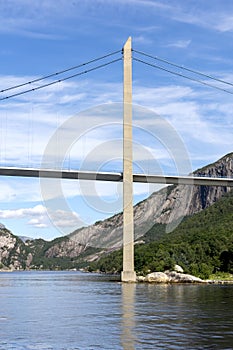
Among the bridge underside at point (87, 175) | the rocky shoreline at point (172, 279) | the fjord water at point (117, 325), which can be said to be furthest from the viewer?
the rocky shoreline at point (172, 279)

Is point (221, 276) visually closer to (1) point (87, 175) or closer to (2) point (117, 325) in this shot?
(1) point (87, 175)

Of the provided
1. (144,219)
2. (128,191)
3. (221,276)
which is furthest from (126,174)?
(144,219)

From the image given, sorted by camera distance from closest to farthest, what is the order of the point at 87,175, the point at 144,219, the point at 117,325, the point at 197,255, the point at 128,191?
the point at 117,325, the point at 128,191, the point at 87,175, the point at 197,255, the point at 144,219

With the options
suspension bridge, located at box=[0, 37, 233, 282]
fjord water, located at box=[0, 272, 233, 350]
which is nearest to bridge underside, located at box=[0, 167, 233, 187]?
suspension bridge, located at box=[0, 37, 233, 282]

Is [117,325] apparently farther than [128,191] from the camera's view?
No

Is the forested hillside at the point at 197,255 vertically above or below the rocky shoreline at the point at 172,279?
above

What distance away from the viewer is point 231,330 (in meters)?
23.5

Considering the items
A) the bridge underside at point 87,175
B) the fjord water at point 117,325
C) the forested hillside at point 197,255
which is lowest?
the fjord water at point 117,325

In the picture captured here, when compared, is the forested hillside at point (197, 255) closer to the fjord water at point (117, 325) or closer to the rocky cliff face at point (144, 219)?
the rocky cliff face at point (144, 219)

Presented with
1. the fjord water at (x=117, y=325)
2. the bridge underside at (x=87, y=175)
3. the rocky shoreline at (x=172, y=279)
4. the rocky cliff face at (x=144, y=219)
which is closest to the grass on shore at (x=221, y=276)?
the rocky shoreline at (x=172, y=279)

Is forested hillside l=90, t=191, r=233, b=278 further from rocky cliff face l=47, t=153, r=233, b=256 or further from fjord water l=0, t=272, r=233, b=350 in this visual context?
fjord water l=0, t=272, r=233, b=350

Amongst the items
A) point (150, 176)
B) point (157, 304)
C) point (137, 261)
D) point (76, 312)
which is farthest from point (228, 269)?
point (76, 312)

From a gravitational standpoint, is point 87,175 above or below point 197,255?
above

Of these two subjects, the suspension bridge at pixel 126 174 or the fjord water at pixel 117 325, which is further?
the suspension bridge at pixel 126 174
